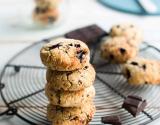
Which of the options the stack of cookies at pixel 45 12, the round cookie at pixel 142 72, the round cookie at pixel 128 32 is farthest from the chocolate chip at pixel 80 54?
the stack of cookies at pixel 45 12

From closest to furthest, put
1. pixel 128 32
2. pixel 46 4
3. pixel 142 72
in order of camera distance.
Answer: pixel 142 72
pixel 128 32
pixel 46 4

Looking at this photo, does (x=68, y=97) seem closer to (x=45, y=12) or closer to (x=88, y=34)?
(x=88, y=34)

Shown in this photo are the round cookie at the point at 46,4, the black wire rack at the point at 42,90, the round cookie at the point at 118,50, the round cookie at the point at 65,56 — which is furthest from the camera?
the round cookie at the point at 46,4

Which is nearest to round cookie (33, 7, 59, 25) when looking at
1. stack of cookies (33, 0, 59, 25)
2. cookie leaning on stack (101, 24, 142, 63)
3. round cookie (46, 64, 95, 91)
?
stack of cookies (33, 0, 59, 25)

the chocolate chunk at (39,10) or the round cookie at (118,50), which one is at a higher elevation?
the chocolate chunk at (39,10)

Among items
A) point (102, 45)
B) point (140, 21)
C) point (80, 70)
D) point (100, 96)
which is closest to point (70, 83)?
point (80, 70)

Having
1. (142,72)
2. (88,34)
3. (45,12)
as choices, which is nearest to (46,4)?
(45,12)

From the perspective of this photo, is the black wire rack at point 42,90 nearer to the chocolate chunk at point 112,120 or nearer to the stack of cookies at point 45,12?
the chocolate chunk at point 112,120
